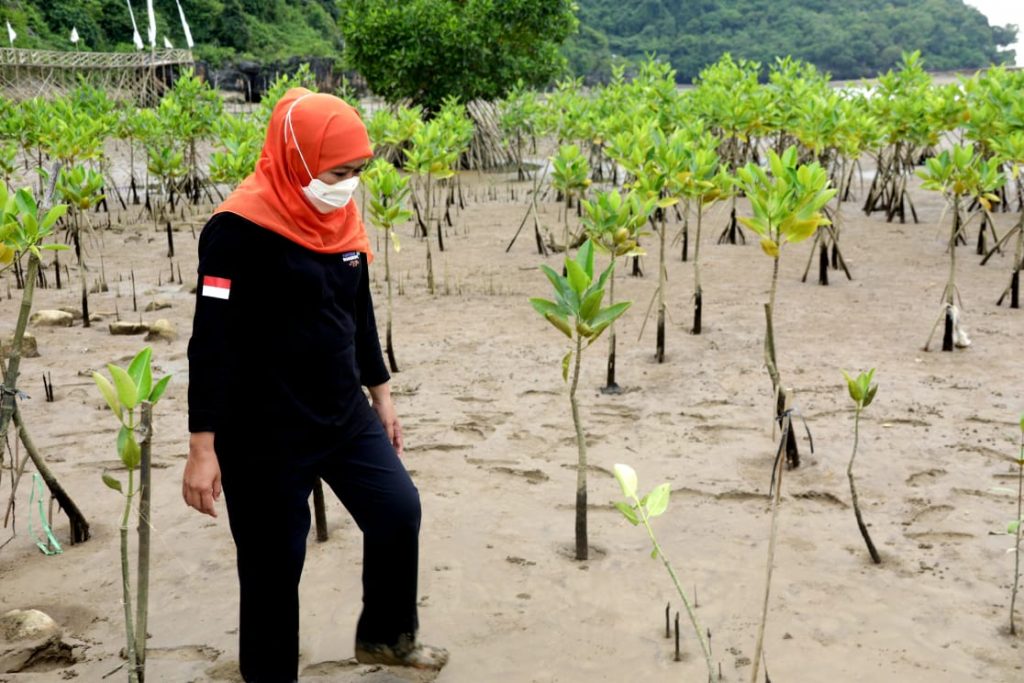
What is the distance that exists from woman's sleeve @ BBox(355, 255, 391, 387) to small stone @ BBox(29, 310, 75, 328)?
504 centimetres

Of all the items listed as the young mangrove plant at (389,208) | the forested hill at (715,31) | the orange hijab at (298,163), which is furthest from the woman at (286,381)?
the forested hill at (715,31)

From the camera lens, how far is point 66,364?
20.4 ft

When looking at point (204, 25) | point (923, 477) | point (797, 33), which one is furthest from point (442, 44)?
point (797, 33)

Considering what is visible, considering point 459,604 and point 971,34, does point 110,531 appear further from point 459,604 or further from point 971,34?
point 971,34

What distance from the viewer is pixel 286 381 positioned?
239 cm

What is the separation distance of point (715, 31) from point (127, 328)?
46.6 metres

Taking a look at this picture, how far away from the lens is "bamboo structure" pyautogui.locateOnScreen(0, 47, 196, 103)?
73.2ft

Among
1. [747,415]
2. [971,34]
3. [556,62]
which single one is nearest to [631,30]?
[971,34]

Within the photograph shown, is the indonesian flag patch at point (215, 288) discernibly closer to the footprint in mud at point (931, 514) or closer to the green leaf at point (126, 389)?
the green leaf at point (126, 389)

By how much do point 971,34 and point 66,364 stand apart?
52.0m

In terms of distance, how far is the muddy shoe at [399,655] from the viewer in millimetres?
2695

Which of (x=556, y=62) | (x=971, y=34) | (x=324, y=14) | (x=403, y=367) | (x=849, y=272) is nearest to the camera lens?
(x=403, y=367)

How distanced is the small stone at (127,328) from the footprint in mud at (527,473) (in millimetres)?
3485

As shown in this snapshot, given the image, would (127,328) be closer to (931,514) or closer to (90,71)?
(931,514)
